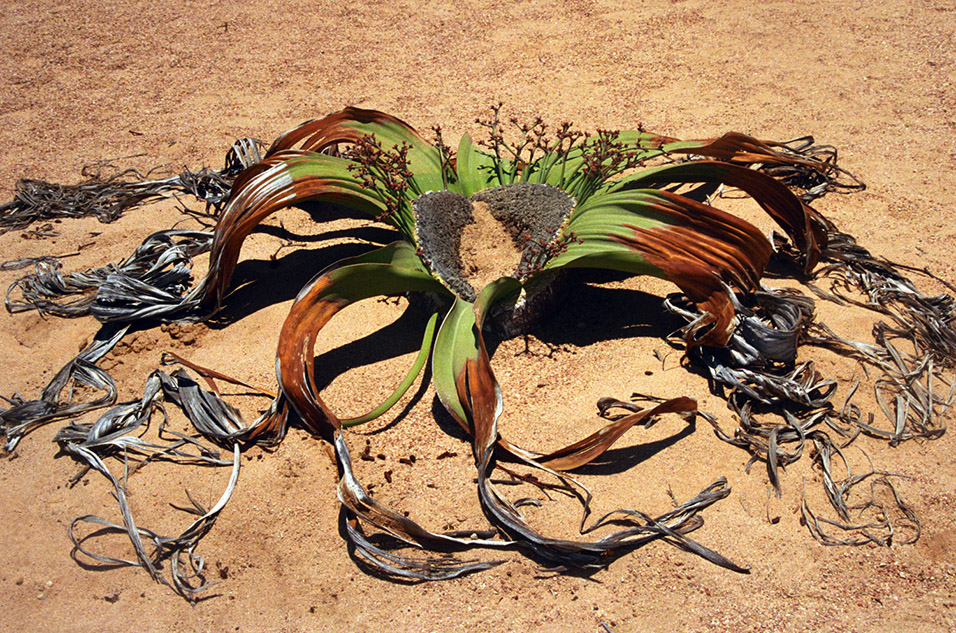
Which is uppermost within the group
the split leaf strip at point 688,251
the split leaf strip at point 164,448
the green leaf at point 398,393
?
the split leaf strip at point 688,251

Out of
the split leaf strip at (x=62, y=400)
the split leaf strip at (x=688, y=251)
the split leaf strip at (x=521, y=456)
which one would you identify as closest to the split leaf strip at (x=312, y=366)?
the split leaf strip at (x=521, y=456)

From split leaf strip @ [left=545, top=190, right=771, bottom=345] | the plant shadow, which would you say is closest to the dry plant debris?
split leaf strip @ [left=545, top=190, right=771, bottom=345]

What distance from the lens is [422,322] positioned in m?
2.99

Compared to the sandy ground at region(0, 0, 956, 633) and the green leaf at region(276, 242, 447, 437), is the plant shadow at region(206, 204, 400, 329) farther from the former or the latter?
the green leaf at region(276, 242, 447, 437)

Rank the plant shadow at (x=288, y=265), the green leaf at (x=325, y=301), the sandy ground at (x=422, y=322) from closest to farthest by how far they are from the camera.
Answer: the sandy ground at (x=422, y=322) < the green leaf at (x=325, y=301) < the plant shadow at (x=288, y=265)

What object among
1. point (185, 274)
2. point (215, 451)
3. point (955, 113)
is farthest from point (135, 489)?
point (955, 113)

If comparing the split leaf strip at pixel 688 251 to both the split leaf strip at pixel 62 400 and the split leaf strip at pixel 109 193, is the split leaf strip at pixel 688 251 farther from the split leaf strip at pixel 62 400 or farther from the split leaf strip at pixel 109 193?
the split leaf strip at pixel 109 193

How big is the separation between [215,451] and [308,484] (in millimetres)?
358

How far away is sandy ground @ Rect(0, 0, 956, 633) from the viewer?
207cm

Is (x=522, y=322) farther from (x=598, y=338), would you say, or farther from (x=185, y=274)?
(x=185, y=274)

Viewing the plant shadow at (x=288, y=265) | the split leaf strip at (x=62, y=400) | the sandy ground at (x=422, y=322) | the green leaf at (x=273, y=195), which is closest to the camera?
the sandy ground at (x=422, y=322)

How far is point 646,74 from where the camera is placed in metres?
4.55

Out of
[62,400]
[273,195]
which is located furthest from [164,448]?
[273,195]

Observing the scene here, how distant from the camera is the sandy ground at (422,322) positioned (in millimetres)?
2070
